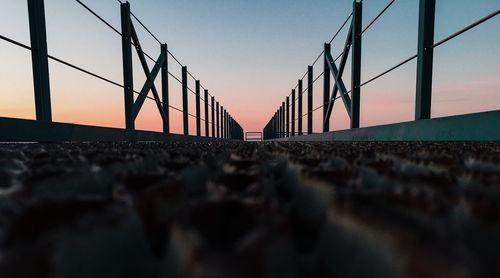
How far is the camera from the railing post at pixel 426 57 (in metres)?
3.24

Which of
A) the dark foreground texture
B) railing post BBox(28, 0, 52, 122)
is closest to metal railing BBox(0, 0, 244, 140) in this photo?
railing post BBox(28, 0, 52, 122)

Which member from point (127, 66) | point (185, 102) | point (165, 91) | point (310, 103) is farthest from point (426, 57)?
point (185, 102)

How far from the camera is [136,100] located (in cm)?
561

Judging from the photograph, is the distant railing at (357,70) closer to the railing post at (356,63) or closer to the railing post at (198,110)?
the railing post at (356,63)

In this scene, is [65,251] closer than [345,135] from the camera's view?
Yes

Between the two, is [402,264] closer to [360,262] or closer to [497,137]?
[360,262]

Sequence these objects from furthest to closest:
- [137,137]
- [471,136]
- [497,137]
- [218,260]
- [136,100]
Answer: [136,100] < [137,137] < [471,136] < [497,137] < [218,260]

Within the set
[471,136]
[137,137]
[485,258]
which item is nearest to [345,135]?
[471,136]

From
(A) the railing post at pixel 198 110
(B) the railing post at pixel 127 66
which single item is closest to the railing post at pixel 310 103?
(A) the railing post at pixel 198 110

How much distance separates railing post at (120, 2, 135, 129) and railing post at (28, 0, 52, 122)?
235 centimetres

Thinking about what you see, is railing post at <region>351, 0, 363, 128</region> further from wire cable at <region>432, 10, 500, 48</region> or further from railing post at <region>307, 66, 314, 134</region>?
railing post at <region>307, 66, 314, 134</region>

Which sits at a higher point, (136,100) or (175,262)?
(136,100)

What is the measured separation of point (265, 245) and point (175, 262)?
0.10 meters

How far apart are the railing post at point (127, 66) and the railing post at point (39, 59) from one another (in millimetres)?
2354
